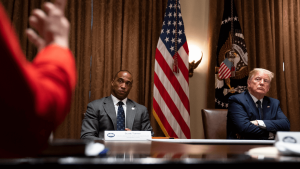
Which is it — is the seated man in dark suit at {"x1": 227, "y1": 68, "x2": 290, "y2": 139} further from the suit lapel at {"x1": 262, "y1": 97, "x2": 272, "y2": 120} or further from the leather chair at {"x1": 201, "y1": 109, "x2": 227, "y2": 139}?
the leather chair at {"x1": 201, "y1": 109, "x2": 227, "y2": 139}

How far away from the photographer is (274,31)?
14.1 ft

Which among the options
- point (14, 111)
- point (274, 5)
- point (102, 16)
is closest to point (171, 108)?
point (102, 16)

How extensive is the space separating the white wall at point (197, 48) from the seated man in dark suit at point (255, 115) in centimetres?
145

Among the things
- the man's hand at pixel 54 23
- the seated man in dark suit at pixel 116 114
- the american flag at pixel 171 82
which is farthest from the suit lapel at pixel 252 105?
the man's hand at pixel 54 23

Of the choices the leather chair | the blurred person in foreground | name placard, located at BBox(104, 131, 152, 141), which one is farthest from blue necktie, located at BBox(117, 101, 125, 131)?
the blurred person in foreground

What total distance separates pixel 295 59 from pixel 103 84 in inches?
134

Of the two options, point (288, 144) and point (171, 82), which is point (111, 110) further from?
point (288, 144)

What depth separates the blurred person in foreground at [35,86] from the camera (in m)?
0.37

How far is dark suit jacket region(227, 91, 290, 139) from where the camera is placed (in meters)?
2.53

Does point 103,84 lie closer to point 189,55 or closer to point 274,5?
point 189,55

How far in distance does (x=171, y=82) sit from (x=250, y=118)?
4.57 ft

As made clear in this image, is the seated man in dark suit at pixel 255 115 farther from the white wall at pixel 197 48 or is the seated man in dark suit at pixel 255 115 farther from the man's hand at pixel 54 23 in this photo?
the man's hand at pixel 54 23

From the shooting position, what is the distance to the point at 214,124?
294 cm

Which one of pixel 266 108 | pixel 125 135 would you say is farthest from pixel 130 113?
pixel 266 108
